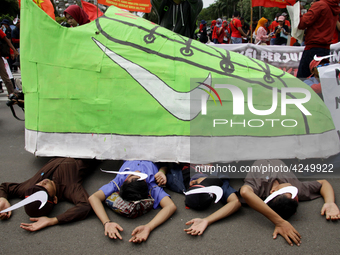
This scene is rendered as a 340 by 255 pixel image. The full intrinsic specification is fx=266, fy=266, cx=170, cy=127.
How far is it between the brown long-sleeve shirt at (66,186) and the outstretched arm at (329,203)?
2.01 m

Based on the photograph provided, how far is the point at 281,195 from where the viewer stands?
217 centimetres

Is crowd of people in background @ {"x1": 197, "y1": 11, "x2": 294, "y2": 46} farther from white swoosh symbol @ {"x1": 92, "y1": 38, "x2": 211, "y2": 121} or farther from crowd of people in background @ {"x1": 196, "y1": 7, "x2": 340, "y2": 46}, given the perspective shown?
white swoosh symbol @ {"x1": 92, "y1": 38, "x2": 211, "y2": 121}

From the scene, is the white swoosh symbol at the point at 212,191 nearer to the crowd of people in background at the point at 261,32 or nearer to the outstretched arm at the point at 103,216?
the outstretched arm at the point at 103,216

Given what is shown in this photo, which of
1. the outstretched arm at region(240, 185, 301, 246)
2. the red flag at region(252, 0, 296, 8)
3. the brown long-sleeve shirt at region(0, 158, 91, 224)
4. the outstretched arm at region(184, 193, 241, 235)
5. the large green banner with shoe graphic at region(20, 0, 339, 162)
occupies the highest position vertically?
the red flag at region(252, 0, 296, 8)

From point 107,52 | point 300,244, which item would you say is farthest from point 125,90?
point 300,244

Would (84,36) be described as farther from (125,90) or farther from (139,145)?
(139,145)

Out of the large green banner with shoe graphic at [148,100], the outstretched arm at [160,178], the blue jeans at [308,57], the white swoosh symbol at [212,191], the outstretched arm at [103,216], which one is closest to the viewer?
the outstretched arm at [103,216]

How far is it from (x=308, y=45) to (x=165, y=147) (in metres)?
2.77

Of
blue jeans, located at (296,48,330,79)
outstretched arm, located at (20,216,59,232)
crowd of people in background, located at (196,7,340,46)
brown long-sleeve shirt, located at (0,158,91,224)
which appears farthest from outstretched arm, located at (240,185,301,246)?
crowd of people in background, located at (196,7,340,46)

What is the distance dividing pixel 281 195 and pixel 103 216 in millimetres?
1461

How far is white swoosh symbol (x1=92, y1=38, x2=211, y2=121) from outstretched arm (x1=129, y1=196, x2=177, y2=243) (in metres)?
0.91

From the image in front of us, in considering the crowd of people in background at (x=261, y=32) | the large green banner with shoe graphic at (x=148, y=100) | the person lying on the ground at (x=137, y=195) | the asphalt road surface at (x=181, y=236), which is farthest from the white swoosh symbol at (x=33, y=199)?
the crowd of people in background at (x=261, y=32)

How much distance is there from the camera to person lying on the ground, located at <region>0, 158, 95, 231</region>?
2.16m

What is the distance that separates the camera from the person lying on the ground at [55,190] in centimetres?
216
